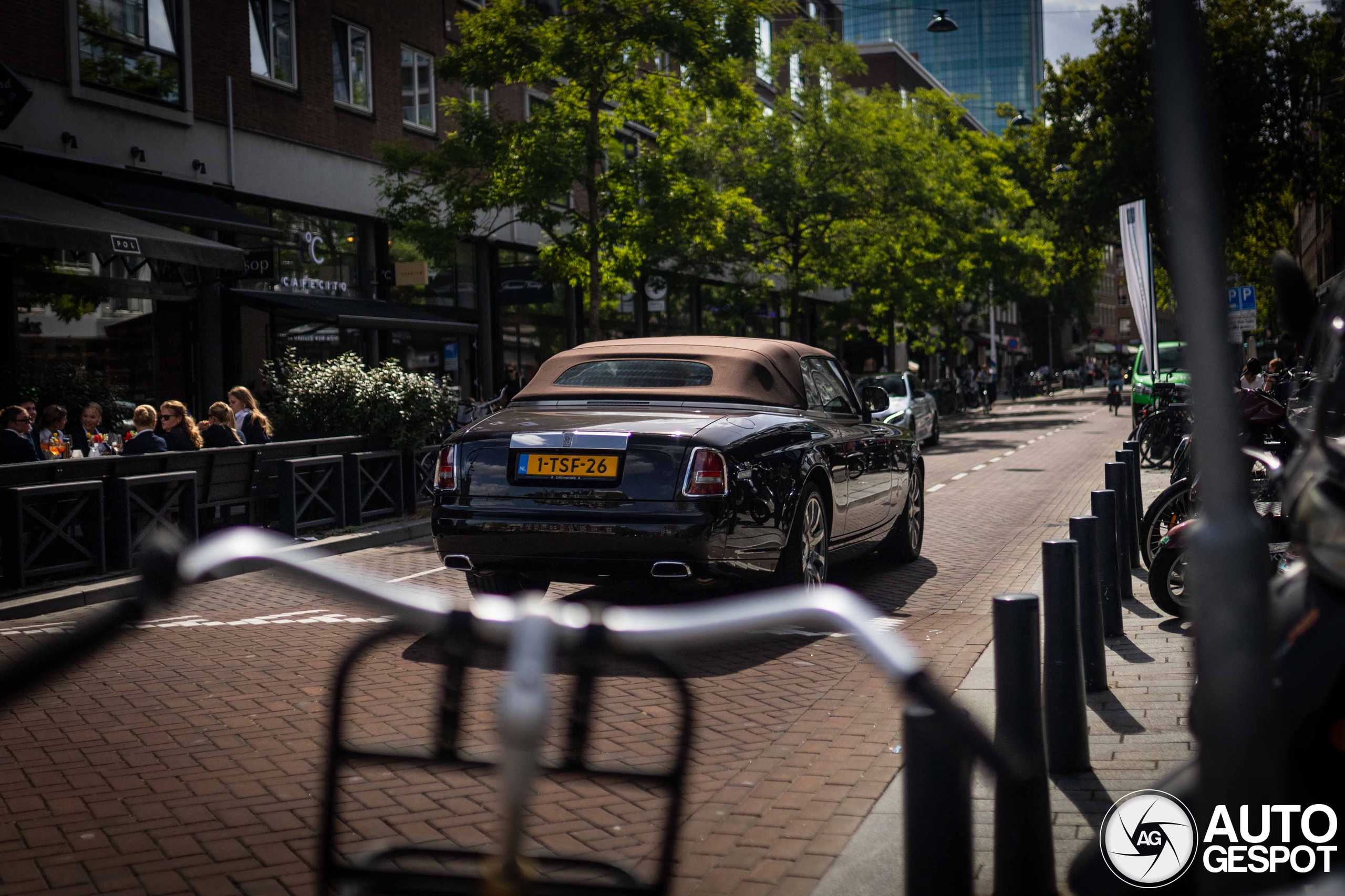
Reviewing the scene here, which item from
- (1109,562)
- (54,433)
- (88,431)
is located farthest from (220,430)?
(1109,562)

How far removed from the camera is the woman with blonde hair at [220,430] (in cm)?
1207

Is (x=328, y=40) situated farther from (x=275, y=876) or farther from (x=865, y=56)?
(x=865, y=56)

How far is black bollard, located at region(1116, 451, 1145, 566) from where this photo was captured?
338 inches

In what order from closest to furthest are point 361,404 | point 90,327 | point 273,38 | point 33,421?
point 33,421 < point 361,404 < point 90,327 < point 273,38

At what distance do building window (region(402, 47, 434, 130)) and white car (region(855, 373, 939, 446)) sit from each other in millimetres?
9042

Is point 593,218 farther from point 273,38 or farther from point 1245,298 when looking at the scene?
point 1245,298

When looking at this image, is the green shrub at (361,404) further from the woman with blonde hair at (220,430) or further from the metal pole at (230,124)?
the metal pole at (230,124)

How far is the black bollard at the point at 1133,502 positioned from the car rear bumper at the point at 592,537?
2844 mm

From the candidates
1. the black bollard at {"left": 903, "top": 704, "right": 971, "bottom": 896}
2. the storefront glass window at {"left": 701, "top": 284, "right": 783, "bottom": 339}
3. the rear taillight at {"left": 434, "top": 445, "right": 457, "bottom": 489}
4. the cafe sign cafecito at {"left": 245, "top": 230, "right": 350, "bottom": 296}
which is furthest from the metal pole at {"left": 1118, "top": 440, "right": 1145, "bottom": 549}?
the storefront glass window at {"left": 701, "top": 284, "right": 783, "bottom": 339}

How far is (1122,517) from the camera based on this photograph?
8.32m

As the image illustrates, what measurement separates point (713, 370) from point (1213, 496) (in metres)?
6.24

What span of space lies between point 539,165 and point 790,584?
12.7 metres

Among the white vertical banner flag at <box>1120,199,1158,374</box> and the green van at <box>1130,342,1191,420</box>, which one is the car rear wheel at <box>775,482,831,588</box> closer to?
the white vertical banner flag at <box>1120,199,1158,374</box>

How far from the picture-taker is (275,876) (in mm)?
3691
